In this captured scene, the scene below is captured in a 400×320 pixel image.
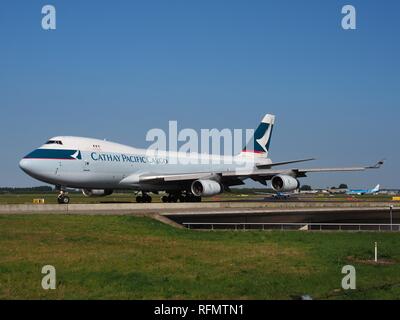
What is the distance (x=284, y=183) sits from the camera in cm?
5709

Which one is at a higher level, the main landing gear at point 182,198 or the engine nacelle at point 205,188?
the engine nacelle at point 205,188

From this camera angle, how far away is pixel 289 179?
57781 millimetres

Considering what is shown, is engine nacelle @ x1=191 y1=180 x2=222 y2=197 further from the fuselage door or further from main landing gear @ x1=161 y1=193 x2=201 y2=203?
the fuselage door

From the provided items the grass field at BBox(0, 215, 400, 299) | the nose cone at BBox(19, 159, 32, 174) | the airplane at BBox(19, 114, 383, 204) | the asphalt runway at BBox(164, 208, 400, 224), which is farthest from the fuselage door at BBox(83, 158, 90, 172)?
the grass field at BBox(0, 215, 400, 299)

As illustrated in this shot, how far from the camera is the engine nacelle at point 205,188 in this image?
55.1 meters

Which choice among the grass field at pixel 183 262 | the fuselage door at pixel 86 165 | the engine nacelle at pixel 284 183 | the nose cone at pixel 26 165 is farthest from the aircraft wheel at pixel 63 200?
the engine nacelle at pixel 284 183

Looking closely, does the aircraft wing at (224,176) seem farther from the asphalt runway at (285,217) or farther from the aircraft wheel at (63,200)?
the asphalt runway at (285,217)

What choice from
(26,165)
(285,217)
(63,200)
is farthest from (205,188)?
(285,217)

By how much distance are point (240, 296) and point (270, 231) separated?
1575cm

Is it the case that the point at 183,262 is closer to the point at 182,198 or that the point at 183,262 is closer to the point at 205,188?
the point at 205,188

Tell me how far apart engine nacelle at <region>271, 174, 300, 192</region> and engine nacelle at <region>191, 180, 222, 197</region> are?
18.1ft
